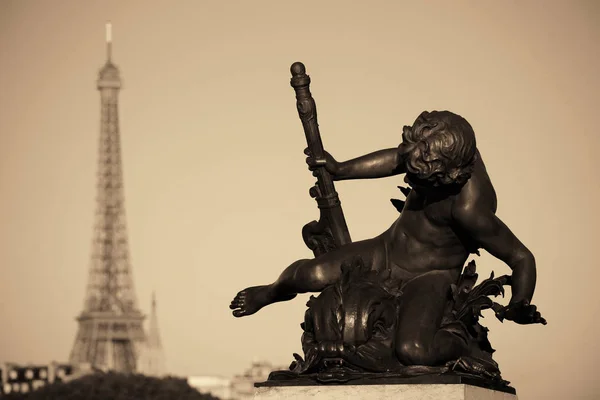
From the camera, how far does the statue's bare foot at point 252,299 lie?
11.2 meters

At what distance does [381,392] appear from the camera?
1019 cm

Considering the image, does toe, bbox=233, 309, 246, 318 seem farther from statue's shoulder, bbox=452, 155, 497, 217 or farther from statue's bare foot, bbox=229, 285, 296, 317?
statue's shoulder, bbox=452, 155, 497, 217

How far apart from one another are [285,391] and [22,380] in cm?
9110

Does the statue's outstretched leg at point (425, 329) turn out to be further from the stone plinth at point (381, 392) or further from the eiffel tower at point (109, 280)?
the eiffel tower at point (109, 280)

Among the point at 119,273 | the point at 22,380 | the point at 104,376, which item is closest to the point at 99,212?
the point at 119,273

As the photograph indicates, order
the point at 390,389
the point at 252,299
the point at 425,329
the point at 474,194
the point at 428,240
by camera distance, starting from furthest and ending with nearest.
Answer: the point at 252,299
the point at 428,240
the point at 474,194
the point at 425,329
the point at 390,389

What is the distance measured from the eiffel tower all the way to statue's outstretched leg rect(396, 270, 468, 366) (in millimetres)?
81966

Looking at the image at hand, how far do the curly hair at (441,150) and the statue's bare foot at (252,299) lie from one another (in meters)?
1.35

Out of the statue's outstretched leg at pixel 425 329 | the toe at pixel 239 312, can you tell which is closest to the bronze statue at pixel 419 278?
the statue's outstretched leg at pixel 425 329

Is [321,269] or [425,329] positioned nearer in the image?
[425,329]

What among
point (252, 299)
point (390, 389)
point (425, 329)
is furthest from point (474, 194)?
point (252, 299)

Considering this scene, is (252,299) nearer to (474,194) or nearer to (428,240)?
(428,240)

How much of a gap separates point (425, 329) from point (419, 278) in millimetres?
445

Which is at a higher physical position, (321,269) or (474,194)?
(474,194)
